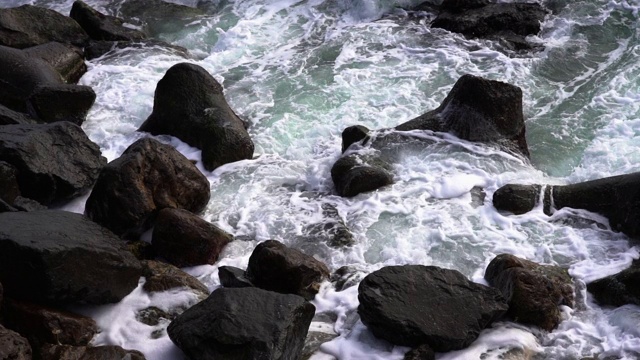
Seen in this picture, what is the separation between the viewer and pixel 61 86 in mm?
9891

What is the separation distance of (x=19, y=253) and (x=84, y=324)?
0.80m

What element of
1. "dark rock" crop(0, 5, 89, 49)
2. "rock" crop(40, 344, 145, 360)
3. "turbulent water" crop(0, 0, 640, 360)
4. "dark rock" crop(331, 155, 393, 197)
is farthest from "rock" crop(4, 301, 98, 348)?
"dark rock" crop(0, 5, 89, 49)

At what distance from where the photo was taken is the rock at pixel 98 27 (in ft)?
40.5

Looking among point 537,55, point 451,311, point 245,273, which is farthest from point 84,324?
point 537,55

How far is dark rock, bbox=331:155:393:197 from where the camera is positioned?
27.5 feet

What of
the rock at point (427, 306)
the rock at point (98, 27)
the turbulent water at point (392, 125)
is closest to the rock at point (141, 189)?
the turbulent water at point (392, 125)

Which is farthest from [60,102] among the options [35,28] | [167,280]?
[167,280]

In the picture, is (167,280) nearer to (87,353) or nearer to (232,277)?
(232,277)

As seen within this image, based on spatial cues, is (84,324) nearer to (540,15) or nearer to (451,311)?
(451,311)

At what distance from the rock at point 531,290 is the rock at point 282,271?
5.70 feet

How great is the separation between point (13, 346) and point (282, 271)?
2383 mm

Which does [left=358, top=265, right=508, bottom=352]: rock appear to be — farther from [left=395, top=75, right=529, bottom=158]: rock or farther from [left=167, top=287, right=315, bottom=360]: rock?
[left=395, top=75, right=529, bottom=158]: rock

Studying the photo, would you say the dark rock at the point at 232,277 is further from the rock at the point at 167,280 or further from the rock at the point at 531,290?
the rock at the point at 531,290

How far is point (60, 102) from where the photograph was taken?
32.2 feet
